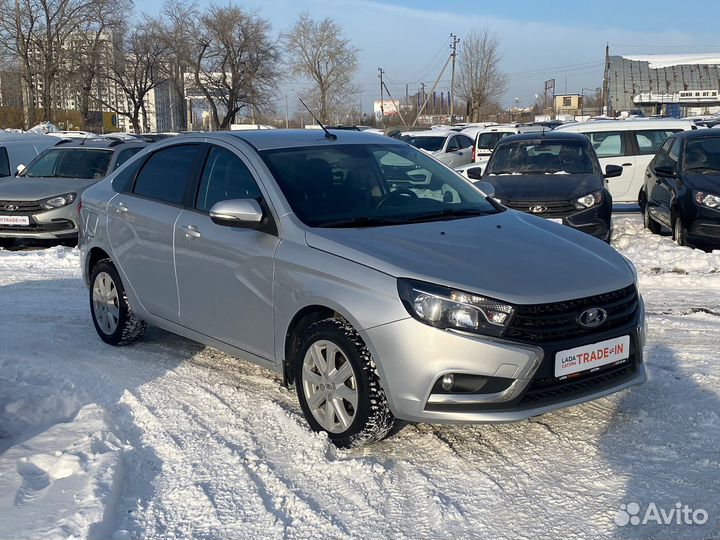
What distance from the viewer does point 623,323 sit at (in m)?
4.24

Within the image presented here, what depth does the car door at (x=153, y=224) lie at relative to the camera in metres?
5.53

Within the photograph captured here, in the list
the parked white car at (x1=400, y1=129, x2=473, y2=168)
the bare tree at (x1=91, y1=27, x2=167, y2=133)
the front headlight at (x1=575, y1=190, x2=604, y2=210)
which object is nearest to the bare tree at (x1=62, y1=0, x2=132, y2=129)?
the bare tree at (x1=91, y1=27, x2=167, y2=133)

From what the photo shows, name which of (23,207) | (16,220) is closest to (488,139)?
(23,207)

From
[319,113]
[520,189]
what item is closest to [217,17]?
[319,113]

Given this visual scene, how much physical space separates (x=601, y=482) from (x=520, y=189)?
6.68m

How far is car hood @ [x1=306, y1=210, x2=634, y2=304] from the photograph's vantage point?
3.91m

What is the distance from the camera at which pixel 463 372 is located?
380 centimetres

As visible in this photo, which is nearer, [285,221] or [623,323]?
[623,323]

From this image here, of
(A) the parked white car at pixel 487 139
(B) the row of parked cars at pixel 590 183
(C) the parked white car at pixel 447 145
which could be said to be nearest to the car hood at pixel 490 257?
(B) the row of parked cars at pixel 590 183

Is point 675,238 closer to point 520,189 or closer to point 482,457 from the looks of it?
point 520,189

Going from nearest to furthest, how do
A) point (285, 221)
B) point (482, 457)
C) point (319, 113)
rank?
point (482, 457), point (285, 221), point (319, 113)

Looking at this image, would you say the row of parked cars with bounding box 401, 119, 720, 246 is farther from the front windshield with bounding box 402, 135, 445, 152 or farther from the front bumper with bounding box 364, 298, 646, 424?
the front windshield with bounding box 402, 135, 445, 152

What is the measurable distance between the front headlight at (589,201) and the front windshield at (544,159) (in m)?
0.95

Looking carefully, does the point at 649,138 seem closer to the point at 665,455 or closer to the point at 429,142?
the point at 429,142
